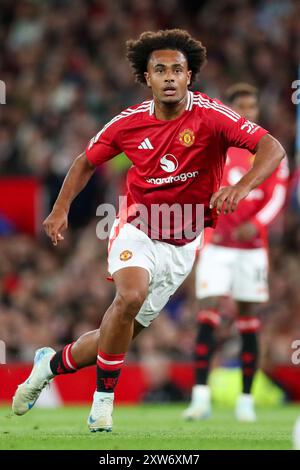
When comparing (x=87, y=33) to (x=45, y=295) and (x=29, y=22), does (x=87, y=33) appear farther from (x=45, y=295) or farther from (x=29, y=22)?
(x=45, y=295)

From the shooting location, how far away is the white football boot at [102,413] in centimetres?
643

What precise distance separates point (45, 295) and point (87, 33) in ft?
14.2

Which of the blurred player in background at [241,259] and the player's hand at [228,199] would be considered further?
the blurred player in background at [241,259]

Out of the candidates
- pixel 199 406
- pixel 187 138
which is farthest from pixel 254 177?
pixel 199 406

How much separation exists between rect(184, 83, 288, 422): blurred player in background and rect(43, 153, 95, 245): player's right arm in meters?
2.36

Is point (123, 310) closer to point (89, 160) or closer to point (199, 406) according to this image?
point (89, 160)

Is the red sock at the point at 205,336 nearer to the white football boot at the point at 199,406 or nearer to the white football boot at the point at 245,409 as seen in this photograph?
the white football boot at the point at 199,406

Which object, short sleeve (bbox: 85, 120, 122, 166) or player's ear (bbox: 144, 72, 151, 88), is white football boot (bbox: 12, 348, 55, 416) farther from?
player's ear (bbox: 144, 72, 151, 88)

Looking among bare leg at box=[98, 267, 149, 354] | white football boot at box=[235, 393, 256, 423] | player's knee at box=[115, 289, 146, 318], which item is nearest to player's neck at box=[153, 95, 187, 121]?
bare leg at box=[98, 267, 149, 354]

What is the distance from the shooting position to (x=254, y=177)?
6234mm

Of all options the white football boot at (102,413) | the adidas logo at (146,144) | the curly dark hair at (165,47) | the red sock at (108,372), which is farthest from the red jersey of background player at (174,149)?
the white football boot at (102,413)

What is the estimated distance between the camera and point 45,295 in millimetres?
13531

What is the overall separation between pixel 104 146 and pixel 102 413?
159cm

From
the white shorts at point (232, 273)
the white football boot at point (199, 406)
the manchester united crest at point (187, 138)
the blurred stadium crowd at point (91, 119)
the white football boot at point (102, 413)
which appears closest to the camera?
the white football boot at point (102, 413)
